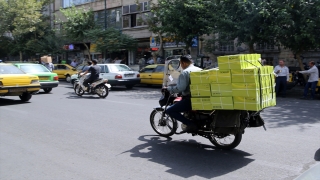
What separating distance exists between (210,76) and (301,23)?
1128 cm

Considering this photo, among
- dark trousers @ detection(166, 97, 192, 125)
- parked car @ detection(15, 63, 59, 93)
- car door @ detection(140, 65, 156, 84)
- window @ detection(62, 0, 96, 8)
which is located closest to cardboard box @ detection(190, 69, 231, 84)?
dark trousers @ detection(166, 97, 192, 125)

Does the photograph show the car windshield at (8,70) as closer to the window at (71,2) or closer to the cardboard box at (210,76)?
the cardboard box at (210,76)

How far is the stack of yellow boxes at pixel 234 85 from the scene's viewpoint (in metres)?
5.50

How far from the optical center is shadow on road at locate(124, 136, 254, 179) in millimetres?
5355

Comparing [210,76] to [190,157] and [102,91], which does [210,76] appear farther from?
[102,91]

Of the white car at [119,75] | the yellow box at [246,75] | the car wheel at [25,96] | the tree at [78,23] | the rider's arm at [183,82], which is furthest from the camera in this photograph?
the tree at [78,23]

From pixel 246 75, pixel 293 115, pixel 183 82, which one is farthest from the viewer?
pixel 293 115

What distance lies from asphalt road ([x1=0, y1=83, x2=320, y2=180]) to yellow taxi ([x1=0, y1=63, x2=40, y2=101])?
236 centimetres

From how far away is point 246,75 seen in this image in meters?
5.50

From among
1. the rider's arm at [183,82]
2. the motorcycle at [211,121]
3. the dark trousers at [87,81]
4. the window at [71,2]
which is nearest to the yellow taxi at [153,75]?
the dark trousers at [87,81]

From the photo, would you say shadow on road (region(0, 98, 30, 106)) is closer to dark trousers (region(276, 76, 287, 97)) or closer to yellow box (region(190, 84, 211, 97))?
yellow box (region(190, 84, 211, 97))

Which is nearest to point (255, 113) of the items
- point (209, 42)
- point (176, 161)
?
point (176, 161)

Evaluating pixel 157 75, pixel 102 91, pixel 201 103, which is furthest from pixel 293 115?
pixel 157 75

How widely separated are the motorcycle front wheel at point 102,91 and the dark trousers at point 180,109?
885 centimetres
